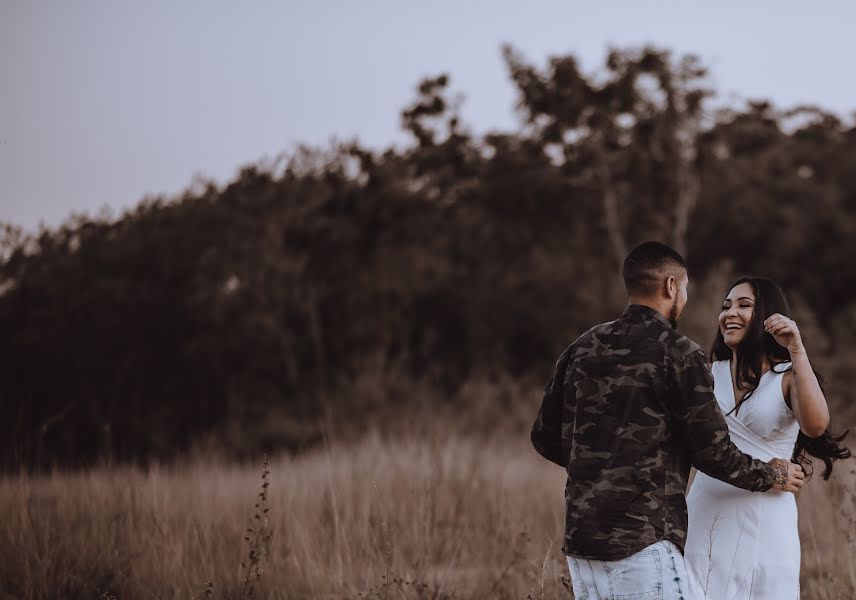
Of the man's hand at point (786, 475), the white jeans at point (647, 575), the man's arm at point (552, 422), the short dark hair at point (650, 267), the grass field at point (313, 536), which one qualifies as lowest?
the grass field at point (313, 536)

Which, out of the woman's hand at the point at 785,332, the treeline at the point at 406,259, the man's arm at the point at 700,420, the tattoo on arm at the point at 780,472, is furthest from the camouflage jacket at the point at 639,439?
the treeline at the point at 406,259

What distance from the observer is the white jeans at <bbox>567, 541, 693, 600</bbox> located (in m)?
3.06

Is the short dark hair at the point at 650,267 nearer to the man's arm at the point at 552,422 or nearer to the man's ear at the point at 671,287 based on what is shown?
the man's ear at the point at 671,287

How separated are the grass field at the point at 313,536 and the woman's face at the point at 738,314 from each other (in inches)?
58.9

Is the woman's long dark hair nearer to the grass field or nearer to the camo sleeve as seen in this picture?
the camo sleeve

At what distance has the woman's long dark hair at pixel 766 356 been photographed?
390 cm

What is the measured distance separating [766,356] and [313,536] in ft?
12.8

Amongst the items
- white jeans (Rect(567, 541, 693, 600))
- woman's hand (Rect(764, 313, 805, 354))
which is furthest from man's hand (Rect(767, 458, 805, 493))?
white jeans (Rect(567, 541, 693, 600))

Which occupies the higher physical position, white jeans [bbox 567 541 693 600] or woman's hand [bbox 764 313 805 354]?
woman's hand [bbox 764 313 805 354]

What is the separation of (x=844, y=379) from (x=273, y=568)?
18381mm

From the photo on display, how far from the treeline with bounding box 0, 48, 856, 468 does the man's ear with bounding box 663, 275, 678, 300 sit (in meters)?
14.9

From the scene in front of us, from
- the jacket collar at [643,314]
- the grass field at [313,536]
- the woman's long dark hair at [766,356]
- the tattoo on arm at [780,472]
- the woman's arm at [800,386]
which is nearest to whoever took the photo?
the jacket collar at [643,314]

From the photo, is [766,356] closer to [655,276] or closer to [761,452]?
[761,452]

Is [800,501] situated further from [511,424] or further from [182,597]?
[511,424]
